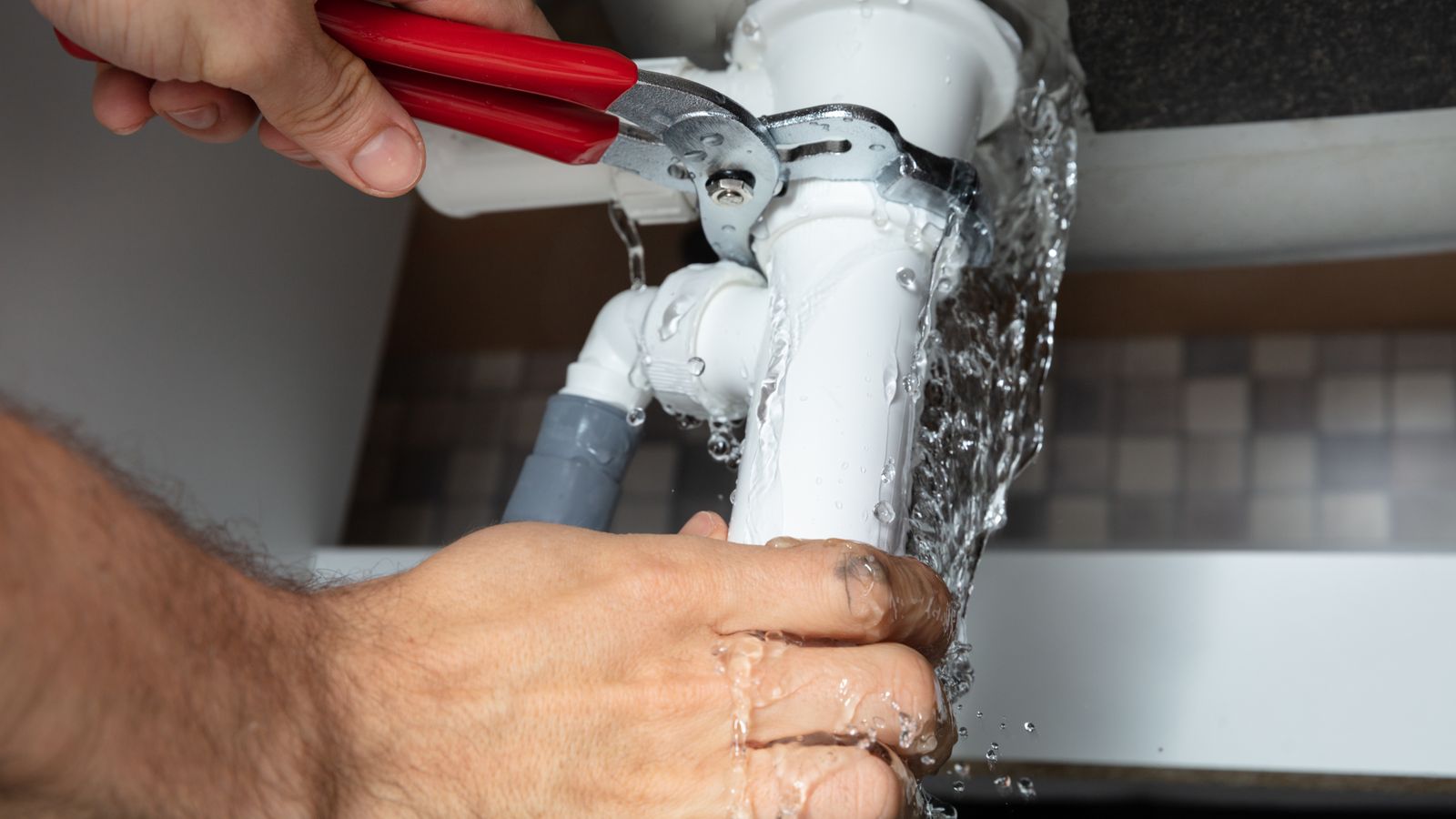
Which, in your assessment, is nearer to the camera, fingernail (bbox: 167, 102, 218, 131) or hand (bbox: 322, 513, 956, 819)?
hand (bbox: 322, 513, 956, 819)

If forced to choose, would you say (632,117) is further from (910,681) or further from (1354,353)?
(1354,353)

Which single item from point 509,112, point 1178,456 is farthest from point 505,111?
point 1178,456

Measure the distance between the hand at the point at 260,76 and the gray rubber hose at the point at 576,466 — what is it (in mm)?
134

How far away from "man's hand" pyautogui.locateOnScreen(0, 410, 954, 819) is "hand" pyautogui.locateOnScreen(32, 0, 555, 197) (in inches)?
8.0

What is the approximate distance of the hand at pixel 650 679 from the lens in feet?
1.24

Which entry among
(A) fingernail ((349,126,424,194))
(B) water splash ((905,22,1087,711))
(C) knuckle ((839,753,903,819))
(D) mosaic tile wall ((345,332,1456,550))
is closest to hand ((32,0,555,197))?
(A) fingernail ((349,126,424,194))

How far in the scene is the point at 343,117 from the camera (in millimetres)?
519

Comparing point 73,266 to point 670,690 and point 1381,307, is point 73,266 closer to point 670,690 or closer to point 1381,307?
point 670,690

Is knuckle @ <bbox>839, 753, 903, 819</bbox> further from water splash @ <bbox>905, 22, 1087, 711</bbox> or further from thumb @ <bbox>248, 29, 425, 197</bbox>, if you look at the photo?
thumb @ <bbox>248, 29, 425, 197</bbox>

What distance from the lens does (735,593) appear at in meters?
0.40

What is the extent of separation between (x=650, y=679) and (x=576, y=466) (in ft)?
0.71

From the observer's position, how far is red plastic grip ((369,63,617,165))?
520 millimetres

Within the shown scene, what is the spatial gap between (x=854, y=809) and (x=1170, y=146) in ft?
1.34

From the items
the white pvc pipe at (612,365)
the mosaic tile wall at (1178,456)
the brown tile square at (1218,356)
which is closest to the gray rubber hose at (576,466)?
the white pvc pipe at (612,365)
